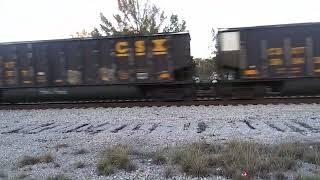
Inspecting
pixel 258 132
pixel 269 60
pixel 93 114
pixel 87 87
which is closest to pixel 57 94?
pixel 87 87

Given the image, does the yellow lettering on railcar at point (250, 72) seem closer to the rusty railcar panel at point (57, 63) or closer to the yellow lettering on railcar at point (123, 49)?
the yellow lettering on railcar at point (123, 49)

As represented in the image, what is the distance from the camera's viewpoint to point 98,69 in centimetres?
1661

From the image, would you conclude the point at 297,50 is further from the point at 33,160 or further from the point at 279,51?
the point at 33,160

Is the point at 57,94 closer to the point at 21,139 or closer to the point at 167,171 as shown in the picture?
the point at 21,139

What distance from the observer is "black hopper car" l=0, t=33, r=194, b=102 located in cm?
1603

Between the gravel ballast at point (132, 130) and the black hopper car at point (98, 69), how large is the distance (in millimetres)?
2336

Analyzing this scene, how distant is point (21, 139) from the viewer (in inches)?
352

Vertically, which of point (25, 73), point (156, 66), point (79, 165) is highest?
point (156, 66)

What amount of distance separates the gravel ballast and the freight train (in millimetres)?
2222

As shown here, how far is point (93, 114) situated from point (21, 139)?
4.18 meters

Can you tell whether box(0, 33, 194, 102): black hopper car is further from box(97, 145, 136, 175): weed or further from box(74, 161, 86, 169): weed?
box(74, 161, 86, 169): weed

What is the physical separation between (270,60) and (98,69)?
7383 mm

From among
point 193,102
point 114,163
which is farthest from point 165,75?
point 114,163

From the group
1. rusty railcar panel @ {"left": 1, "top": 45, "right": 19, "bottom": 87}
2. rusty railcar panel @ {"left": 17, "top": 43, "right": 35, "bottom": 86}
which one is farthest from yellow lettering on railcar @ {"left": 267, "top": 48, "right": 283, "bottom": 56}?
rusty railcar panel @ {"left": 1, "top": 45, "right": 19, "bottom": 87}
